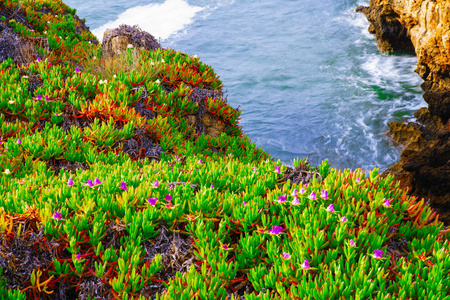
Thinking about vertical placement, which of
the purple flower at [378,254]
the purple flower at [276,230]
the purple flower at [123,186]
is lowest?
the purple flower at [378,254]

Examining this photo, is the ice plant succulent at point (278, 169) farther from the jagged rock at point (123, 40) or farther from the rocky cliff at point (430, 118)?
the jagged rock at point (123, 40)

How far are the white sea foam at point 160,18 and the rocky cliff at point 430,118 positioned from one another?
19899 millimetres

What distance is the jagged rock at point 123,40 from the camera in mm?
9508

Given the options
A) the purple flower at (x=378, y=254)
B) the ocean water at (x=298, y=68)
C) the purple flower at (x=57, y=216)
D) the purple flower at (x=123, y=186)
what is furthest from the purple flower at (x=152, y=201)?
the ocean water at (x=298, y=68)

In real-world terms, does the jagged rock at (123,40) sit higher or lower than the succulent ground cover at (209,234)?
higher

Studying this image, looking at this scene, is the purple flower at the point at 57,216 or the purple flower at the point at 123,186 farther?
the purple flower at the point at 123,186

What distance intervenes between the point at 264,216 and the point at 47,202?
6.16ft

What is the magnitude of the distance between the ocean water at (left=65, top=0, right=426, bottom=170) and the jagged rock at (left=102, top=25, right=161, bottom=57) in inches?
280

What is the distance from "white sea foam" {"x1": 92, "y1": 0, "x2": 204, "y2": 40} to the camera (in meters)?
30.7

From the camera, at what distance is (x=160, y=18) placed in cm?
3372

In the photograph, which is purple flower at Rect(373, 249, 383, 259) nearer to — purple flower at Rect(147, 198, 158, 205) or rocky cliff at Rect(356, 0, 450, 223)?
A: purple flower at Rect(147, 198, 158, 205)

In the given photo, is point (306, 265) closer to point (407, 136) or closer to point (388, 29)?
point (407, 136)

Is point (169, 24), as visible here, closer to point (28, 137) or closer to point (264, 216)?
point (28, 137)

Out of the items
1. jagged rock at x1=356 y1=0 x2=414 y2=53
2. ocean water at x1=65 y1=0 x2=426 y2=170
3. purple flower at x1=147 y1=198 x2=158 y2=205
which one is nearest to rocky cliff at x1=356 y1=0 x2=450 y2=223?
ocean water at x1=65 y1=0 x2=426 y2=170
